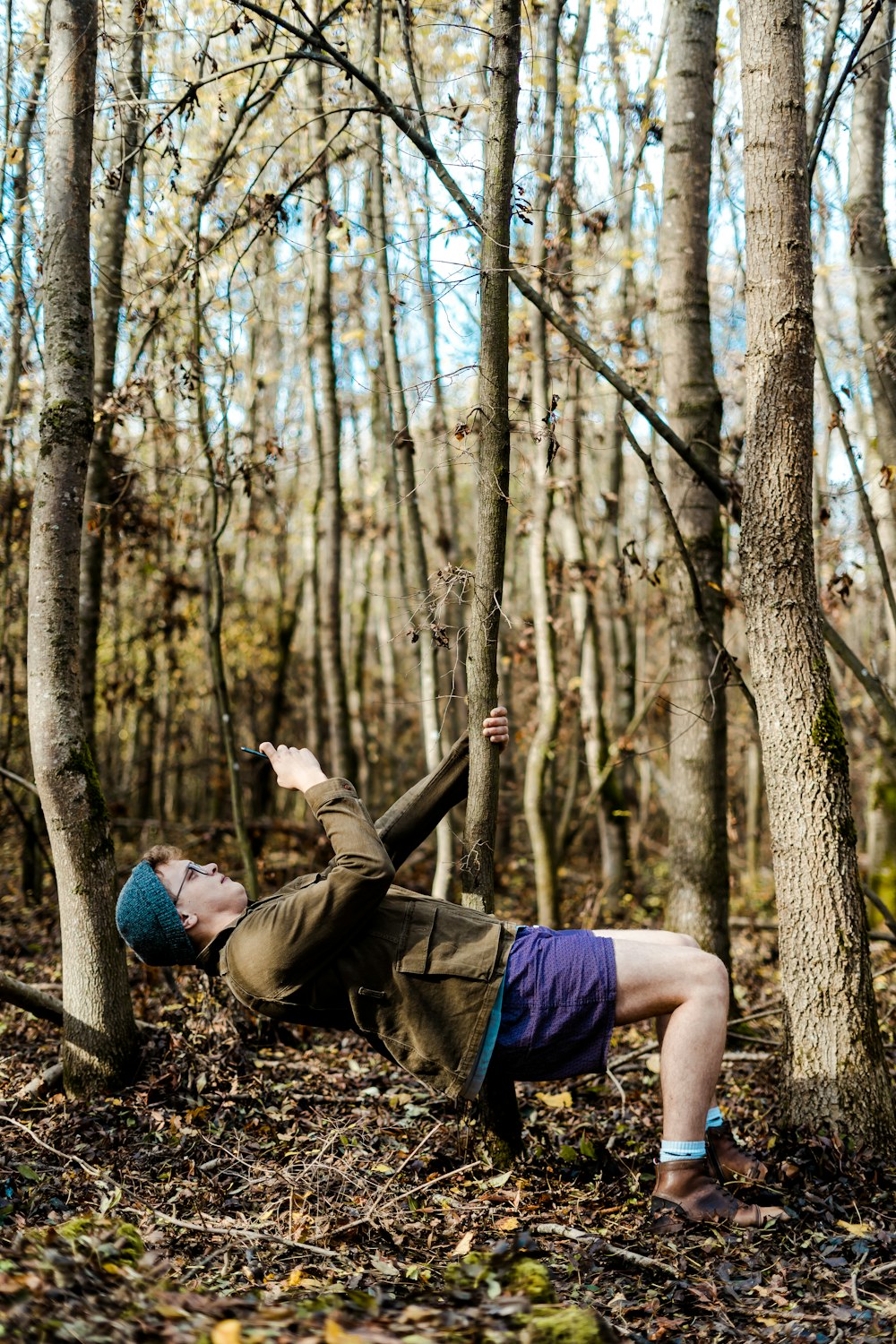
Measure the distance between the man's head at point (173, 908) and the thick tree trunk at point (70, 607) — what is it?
0.82 meters

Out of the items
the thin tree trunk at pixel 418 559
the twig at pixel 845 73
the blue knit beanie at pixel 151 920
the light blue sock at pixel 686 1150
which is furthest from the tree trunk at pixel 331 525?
the light blue sock at pixel 686 1150

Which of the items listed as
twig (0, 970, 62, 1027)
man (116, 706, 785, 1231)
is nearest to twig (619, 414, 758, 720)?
man (116, 706, 785, 1231)

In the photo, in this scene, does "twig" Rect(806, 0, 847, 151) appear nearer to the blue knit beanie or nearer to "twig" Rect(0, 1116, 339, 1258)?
the blue knit beanie

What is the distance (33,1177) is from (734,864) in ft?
36.8

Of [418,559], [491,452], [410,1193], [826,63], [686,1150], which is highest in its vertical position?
[826,63]

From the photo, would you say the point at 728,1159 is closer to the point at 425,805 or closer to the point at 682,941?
the point at 682,941

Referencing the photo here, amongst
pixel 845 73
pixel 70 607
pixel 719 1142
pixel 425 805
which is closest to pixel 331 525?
pixel 70 607

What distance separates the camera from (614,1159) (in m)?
3.77

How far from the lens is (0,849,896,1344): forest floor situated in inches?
89.3

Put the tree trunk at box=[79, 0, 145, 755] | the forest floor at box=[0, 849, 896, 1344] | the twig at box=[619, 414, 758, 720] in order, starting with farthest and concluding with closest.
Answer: the tree trunk at box=[79, 0, 145, 755], the twig at box=[619, 414, 758, 720], the forest floor at box=[0, 849, 896, 1344]

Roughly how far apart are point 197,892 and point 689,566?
2.81 m

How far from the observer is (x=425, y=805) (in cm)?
383

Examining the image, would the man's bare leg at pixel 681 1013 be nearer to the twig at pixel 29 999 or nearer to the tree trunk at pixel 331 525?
the twig at pixel 29 999

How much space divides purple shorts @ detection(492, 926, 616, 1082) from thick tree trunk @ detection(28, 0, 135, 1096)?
74.3 inches
